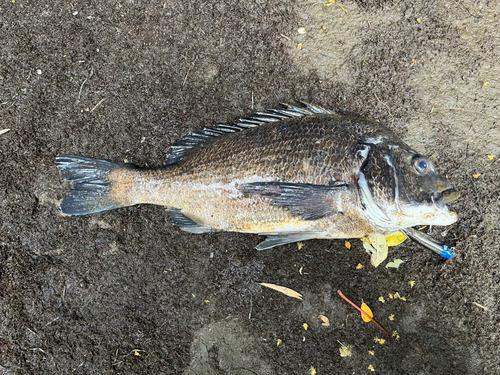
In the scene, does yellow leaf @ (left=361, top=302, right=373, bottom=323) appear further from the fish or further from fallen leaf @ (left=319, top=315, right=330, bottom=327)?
the fish

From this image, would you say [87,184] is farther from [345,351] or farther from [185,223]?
[345,351]

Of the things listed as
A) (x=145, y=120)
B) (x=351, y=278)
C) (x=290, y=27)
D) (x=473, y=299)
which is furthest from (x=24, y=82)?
(x=473, y=299)

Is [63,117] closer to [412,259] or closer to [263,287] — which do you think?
[263,287]

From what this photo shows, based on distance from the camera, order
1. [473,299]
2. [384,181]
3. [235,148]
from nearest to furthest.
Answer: [384,181] < [235,148] < [473,299]

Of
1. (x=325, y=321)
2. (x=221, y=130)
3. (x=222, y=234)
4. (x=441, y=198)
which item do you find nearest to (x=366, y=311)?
(x=325, y=321)

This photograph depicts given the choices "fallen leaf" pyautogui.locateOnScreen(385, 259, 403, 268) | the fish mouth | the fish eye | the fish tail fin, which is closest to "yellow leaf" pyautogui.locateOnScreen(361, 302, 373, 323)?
"fallen leaf" pyautogui.locateOnScreen(385, 259, 403, 268)

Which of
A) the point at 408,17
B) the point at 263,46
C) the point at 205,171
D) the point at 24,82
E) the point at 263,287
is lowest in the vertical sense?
the point at 263,287

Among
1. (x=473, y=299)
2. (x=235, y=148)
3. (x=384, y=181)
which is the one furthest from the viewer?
(x=473, y=299)
